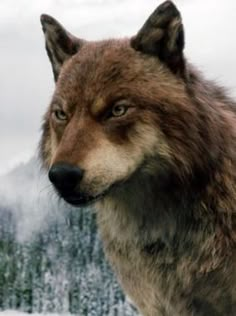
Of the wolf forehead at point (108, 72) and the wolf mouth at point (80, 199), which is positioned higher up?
the wolf forehead at point (108, 72)

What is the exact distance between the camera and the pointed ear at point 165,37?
1019 cm

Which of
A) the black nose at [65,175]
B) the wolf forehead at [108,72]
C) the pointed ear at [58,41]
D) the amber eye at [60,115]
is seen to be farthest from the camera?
the pointed ear at [58,41]

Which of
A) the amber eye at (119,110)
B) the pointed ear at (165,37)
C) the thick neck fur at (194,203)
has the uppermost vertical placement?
the pointed ear at (165,37)

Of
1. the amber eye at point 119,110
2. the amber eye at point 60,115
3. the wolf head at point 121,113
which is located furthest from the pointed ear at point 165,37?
the amber eye at point 60,115

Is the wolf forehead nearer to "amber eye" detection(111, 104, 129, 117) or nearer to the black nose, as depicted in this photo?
"amber eye" detection(111, 104, 129, 117)

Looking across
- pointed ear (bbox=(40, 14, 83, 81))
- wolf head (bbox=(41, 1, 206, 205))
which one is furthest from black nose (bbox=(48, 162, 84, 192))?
pointed ear (bbox=(40, 14, 83, 81))

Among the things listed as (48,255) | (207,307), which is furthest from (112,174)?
(48,255)

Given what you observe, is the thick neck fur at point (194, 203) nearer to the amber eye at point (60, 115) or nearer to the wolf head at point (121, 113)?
the wolf head at point (121, 113)

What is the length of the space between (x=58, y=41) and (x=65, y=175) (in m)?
1.96

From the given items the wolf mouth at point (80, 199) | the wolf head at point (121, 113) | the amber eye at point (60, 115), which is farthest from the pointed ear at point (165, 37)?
the wolf mouth at point (80, 199)

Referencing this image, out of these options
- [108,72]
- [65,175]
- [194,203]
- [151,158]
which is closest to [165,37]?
[108,72]

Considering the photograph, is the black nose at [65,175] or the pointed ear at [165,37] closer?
the black nose at [65,175]

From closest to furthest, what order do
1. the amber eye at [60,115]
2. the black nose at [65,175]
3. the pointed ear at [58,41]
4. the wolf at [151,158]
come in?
the black nose at [65,175]
the wolf at [151,158]
the amber eye at [60,115]
the pointed ear at [58,41]

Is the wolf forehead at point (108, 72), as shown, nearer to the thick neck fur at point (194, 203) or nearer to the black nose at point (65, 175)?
the thick neck fur at point (194, 203)
